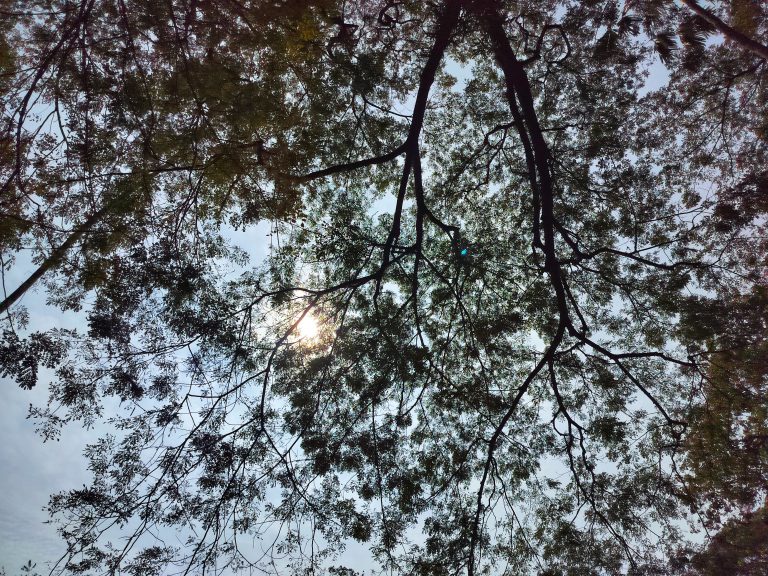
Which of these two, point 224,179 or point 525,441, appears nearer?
point 224,179

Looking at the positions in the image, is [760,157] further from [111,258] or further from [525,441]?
[111,258]

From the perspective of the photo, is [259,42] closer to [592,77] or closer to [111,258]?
[111,258]

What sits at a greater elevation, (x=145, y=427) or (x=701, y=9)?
(x=701, y=9)

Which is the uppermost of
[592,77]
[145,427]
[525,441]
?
[592,77]

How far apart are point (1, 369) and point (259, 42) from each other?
18.6 feet

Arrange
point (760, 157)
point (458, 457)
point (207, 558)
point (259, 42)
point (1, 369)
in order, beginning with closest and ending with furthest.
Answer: point (1, 369) < point (207, 558) < point (259, 42) < point (458, 457) < point (760, 157)

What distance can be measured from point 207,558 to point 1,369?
3652 millimetres

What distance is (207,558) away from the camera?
5.92 metres

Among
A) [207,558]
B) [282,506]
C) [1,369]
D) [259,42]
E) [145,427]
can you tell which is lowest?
[207,558]

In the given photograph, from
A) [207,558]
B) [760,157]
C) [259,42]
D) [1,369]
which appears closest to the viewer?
[1,369]

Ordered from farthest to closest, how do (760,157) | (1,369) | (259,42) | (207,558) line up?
(760,157) → (259,42) → (207,558) → (1,369)

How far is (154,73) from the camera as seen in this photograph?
661 cm

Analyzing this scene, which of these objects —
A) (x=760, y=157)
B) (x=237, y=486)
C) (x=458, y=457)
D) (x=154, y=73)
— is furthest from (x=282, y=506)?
(x=760, y=157)

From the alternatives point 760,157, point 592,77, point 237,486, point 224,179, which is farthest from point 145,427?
point 760,157
